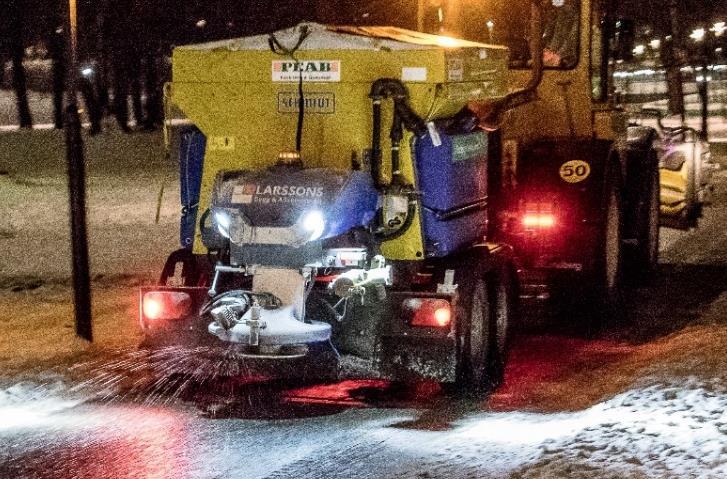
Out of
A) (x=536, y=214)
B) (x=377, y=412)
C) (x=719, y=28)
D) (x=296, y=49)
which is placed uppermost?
(x=719, y=28)

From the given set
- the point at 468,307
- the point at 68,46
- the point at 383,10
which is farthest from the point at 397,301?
the point at 383,10

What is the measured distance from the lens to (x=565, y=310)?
10.6 m

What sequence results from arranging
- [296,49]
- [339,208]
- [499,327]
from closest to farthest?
[339,208], [296,49], [499,327]

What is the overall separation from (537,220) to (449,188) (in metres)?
1.94

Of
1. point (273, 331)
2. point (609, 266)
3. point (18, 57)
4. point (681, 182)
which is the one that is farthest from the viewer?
point (18, 57)

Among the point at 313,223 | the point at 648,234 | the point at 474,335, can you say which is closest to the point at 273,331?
the point at 313,223

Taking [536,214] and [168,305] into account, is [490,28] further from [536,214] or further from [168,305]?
[168,305]

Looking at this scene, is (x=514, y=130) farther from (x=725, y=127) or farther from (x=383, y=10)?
(x=725, y=127)

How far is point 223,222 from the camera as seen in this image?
742 centimetres

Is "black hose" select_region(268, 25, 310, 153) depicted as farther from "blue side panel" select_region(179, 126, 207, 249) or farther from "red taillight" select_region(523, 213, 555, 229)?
"red taillight" select_region(523, 213, 555, 229)

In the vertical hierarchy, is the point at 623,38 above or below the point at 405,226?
above

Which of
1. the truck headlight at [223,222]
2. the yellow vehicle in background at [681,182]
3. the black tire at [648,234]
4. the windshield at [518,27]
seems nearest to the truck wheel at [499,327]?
the truck headlight at [223,222]

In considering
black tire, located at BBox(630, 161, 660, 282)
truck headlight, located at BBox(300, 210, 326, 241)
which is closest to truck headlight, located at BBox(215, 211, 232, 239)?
truck headlight, located at BBox(300, 210, 326, 241)

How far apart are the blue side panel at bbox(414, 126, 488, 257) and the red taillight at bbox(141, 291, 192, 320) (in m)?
1.59
